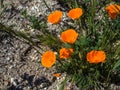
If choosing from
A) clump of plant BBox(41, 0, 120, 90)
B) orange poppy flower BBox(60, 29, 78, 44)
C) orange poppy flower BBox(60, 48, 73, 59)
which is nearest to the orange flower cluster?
clump of plant BBox(41, 0, 120, 90)

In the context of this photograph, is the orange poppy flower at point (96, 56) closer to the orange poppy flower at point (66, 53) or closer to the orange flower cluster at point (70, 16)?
the orange poppy flower at point (66, 53)

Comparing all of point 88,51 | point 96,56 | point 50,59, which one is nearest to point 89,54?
point 96,56

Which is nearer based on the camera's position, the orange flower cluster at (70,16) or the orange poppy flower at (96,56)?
the orange poppy flower at (96,56)

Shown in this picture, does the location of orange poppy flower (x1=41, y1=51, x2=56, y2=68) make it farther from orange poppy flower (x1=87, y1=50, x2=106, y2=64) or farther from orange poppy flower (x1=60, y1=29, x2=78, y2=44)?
orange poppy flower (x1=87, y1=50, x2=106, y2=64)

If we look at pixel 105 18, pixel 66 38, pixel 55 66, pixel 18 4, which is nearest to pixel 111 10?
pixel 105 18

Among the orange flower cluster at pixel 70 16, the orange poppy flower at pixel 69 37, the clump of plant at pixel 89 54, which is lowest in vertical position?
the clump of plant at pixel 89 54

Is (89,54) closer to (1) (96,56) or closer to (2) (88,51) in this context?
(1) (96,56)

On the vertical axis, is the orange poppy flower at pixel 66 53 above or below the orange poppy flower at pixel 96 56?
above

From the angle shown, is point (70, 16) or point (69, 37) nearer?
point (69, 37)

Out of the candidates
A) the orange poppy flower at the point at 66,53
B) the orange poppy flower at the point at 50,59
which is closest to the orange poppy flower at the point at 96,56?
the orange poppy flower at the point at 66,53
